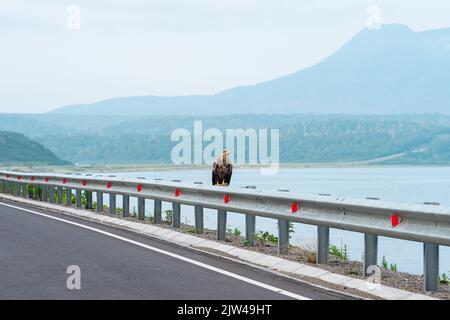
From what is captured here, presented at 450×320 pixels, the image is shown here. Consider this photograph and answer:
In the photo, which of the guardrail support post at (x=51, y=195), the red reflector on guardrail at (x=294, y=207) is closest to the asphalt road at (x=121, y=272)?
the red reflector on guardrail at (x=294, y=207)

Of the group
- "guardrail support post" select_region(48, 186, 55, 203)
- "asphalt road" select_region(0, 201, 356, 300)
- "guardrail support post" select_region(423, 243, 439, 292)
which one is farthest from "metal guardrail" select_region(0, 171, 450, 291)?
"guardrail support post" select_region(48, 186, 55, 203)

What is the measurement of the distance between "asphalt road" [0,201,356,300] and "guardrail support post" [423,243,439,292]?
97 centimetres

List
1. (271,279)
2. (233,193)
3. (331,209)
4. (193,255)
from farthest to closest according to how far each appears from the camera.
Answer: (233,193), (193,255), (331,209), (271,279)

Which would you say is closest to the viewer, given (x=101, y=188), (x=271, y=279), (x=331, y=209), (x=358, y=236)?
(x=271, y=279)

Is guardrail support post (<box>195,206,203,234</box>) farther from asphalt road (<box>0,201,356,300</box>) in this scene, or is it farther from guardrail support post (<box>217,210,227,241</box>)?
guardrail support post (<box>217,210,227,241</box>)

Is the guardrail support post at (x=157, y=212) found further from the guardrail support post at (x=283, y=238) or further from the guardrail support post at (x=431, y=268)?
the guardrail support post at (x=431, y=268)

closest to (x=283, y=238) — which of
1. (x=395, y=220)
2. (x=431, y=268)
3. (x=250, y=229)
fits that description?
(x=250, y=229)

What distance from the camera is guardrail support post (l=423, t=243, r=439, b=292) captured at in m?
11.3

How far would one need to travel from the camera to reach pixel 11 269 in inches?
489

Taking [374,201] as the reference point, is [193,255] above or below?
below

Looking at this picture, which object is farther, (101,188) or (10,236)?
(101,188)

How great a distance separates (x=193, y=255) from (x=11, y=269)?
3001mm
